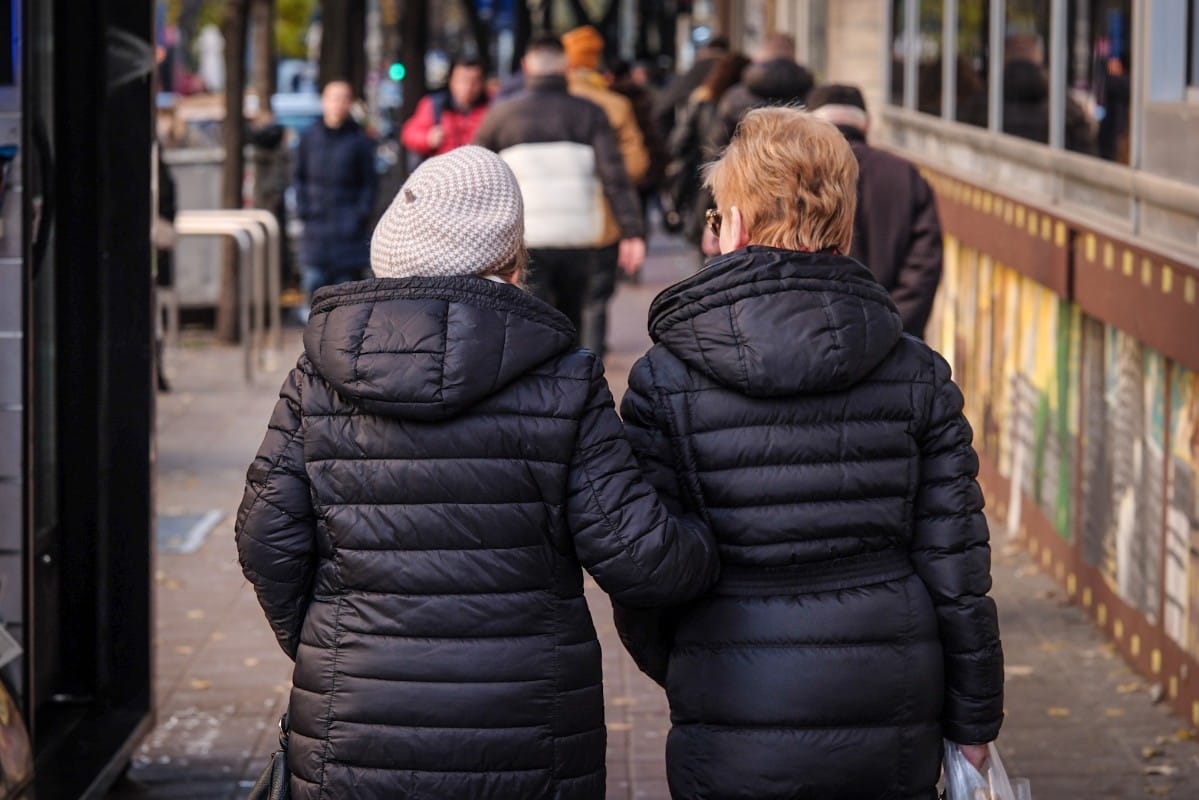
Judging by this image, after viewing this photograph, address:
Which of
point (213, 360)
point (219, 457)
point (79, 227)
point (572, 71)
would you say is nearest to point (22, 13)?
point (79, 227)

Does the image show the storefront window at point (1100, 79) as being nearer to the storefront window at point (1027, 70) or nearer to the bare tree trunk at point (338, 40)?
the storefront window at point (1027, 70)

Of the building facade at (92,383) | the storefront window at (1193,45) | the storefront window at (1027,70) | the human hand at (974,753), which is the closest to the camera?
the human hand at (974,753)

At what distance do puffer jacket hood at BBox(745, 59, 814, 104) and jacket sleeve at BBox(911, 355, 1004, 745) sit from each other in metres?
5.88

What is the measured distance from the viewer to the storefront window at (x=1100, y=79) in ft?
22.8

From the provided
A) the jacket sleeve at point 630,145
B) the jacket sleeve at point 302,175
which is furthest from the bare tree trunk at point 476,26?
the jacket sleeve at point 630,145

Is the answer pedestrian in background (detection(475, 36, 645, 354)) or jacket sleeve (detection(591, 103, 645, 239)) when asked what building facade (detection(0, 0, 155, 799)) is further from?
jacket sleeve (detection(591, 103, 645, 239))

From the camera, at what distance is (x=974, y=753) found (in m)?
3.43

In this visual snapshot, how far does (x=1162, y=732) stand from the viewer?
5973mm

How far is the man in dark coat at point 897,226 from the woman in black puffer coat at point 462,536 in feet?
12.4

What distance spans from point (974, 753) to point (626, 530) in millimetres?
679

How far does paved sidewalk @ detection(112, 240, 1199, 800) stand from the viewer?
559 cm

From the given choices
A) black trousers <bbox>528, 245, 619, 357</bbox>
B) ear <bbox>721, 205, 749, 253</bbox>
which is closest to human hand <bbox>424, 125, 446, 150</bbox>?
black trousers <bbox>528, 245, 619, 357</bbox>

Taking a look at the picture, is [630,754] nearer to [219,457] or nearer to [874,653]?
[874,653]

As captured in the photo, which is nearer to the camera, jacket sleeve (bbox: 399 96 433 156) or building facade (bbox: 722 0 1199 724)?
building facade (bbox: 722 0 1199 724)
